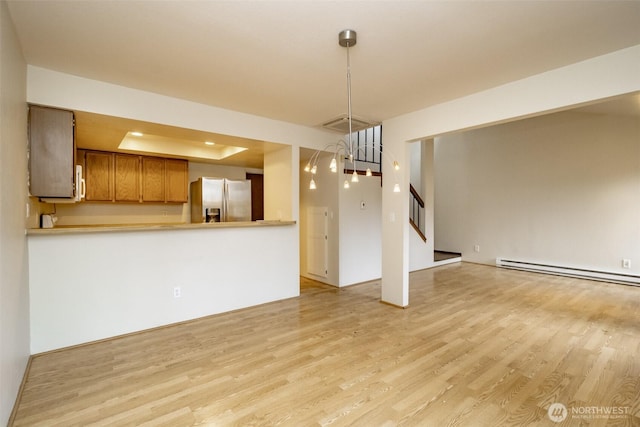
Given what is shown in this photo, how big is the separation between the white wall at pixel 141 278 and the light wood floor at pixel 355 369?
7.4 inches

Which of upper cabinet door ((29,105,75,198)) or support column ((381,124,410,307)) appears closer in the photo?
upper cabinet door ((29,105,75,198))

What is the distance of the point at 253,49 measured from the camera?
2.25 m

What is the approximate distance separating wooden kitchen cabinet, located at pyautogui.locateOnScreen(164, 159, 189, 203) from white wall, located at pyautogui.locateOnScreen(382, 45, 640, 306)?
Result: 3.61 metres

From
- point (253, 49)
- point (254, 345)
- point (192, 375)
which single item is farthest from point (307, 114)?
point (192, 375)

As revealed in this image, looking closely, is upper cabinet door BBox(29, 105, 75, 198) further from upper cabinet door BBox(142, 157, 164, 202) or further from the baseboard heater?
the baseboard heater

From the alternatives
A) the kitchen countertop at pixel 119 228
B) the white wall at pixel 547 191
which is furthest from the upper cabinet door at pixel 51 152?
the white wall at pixel 547 191

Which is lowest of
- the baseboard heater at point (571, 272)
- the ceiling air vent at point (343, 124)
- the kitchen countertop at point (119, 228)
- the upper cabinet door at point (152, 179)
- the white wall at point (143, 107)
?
the baseboard heater at point (571, 272)

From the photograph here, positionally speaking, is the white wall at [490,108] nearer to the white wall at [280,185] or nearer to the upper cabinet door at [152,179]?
the white wall at [280,185]

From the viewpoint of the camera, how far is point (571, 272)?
18.1 ft

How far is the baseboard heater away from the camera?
16.2 ft

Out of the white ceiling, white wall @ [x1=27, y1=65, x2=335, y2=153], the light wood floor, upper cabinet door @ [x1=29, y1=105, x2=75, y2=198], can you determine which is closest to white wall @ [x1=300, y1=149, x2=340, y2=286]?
white wall @ [x1=27, y1=65, x2=335, y2=153]

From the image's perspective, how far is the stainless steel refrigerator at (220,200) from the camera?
4926mm

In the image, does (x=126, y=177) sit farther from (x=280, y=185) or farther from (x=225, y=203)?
(x=280, y=185)

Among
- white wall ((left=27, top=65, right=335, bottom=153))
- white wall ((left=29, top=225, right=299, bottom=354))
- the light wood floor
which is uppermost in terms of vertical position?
white wall ((left=27, top=65, right=335, bottom=153))
